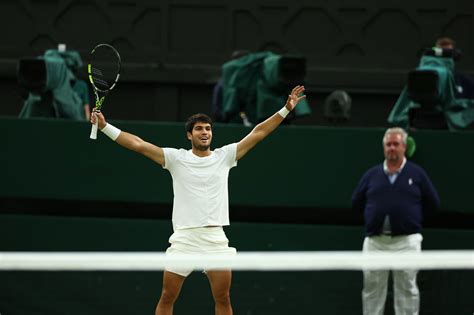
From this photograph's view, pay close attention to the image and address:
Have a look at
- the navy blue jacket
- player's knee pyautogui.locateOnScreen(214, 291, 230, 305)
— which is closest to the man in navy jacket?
the navy blue jacket

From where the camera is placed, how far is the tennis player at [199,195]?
7.92 m

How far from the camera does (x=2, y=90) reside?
13.1 metres

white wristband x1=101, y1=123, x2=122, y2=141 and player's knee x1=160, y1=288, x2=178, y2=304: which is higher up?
white wristband x1=101, y1=123, x2=122, y2=141

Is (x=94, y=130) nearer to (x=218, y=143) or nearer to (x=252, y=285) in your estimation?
(x=252, y=285)

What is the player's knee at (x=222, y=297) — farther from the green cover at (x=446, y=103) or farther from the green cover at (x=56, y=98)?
the green cover at (x=56, y=98)

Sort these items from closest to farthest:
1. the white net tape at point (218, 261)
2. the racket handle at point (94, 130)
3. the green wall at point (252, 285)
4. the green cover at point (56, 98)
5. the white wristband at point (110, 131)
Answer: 1. the white net tape at point (218, 261)
2. the racket handle at point (94, 130)
3. the white wristband at point (110, 131)
4. the green wall at point (252, 285)
5. the green cover at point (56, 98)

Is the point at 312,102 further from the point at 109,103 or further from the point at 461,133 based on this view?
the point at 461,133

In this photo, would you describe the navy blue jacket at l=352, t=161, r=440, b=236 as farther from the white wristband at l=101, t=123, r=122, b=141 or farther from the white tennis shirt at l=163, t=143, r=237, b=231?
the white wristband at l=101, t=123, r=122, b=141

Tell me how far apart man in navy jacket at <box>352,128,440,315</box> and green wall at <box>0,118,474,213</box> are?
84 cm

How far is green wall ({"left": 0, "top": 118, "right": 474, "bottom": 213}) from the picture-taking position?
9984 mm

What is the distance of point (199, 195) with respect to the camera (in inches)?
314

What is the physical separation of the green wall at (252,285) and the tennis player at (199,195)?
64 centimetres

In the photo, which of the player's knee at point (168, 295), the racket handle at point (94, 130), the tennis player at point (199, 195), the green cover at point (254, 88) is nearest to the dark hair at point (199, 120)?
the tennis player at point (199, 195)

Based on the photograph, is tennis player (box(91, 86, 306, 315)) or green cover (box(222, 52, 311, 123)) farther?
green cover (box(222, 52, 311, 123))
